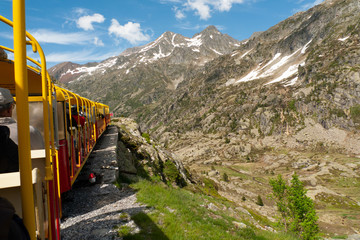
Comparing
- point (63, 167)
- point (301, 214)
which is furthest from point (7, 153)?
point (301, 214)

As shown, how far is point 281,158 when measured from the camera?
144 metres

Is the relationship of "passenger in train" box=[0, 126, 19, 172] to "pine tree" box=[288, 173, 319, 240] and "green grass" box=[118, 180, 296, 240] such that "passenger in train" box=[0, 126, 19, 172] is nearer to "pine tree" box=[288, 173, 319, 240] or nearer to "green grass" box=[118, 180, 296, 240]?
"green grass" box=[118, 180, 296, 240]

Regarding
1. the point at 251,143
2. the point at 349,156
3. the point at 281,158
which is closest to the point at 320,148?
the point at 349,156

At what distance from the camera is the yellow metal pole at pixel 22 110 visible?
2.10 meters

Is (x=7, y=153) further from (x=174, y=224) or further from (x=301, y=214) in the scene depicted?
(x=301, y=214)

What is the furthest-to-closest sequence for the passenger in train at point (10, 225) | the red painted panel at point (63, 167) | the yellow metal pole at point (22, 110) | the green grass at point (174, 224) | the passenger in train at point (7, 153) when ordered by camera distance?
the green grass at point (174, 224) → the red painted panel at point (63, 167) → the passenger in train at point (7, 153) → the yellow metal pole at point (22, 110) → the passenger in train at point (10, 225)

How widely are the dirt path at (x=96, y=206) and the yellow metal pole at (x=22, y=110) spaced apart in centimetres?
541

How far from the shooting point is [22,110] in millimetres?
2182

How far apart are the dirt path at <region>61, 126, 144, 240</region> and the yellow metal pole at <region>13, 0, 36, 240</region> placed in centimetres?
541

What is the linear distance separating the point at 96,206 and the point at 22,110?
8234 mm

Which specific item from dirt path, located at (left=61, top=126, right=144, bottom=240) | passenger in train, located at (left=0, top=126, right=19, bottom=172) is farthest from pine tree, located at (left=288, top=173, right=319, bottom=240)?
passenger in train, located at (left=0, top=126, right=19, bottom=172)

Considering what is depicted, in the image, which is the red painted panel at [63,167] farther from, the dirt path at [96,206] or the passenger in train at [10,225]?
the passenger in train at [10,225]

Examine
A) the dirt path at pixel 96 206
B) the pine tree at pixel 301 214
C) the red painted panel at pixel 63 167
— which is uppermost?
the red painted panel at pixel 63 167

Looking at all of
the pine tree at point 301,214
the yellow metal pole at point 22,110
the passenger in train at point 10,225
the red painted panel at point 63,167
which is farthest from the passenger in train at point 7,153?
the pine tree at point 301,214
